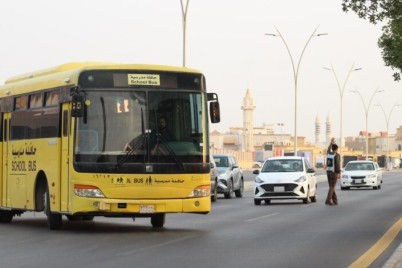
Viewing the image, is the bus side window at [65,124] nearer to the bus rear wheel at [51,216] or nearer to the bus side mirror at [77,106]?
the bus side mirror at [77,106]

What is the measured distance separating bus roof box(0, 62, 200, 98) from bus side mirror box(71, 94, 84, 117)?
24.8 inches

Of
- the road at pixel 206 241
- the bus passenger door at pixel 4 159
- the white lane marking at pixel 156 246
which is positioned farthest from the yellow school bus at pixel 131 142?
the bus passenger door at pixel 4 159

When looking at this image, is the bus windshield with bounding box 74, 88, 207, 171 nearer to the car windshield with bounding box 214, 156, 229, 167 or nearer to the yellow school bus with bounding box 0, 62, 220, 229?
the yellow school bus with bounding box 0, 62, 220, 229

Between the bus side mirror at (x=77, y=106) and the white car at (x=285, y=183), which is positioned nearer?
the bus side mirror at (x=77, y=106)

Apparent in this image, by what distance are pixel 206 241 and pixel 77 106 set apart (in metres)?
3.62

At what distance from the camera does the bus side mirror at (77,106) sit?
19297 mm

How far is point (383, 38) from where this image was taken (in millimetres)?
33188

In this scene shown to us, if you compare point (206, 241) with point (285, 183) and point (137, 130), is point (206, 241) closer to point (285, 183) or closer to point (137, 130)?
point (137, 130)

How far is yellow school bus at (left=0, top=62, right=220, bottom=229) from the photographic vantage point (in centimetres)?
1952

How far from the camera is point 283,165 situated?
35188mm

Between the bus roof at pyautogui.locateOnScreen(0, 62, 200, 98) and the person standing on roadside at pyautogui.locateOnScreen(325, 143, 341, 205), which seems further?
the person standing on roadside at pyautogui.locateOnScreen(325, 143, 341, 205)

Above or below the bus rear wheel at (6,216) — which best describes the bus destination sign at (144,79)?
above

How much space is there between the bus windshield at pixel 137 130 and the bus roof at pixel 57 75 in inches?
19.1

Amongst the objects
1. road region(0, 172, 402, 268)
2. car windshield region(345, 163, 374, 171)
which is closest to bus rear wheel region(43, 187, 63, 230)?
road region(0, 172, 402, 268)
